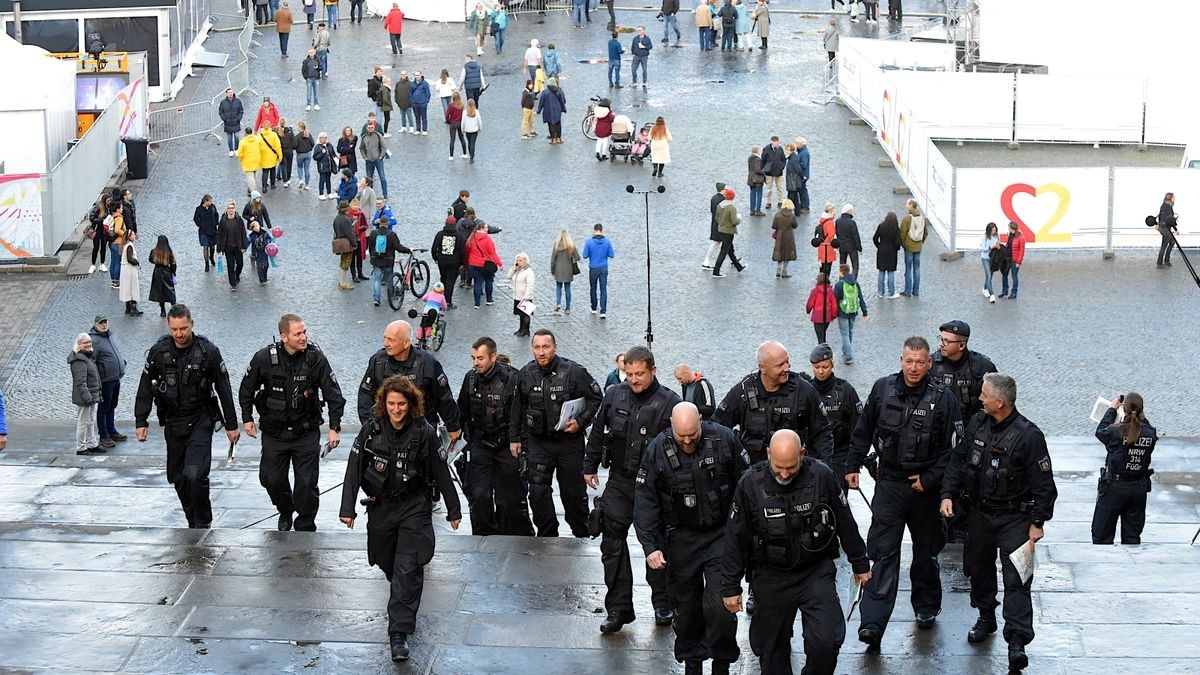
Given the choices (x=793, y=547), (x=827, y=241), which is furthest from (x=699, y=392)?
(x=827, y=241)

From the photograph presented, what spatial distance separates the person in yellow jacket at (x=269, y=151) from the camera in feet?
93.7

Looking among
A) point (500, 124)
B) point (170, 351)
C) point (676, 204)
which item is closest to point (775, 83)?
point (500, 124)

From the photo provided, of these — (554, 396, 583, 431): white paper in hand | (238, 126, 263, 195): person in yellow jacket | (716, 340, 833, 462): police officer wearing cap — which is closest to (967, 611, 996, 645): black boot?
(716, 340, 833, 462): police officer wearing cap

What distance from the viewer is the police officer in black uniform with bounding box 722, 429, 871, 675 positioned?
9180 millimetres

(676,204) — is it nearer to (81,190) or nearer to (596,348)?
(596,348)

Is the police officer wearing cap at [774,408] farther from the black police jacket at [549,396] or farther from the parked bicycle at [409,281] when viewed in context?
the parked bicycle at [409,281]

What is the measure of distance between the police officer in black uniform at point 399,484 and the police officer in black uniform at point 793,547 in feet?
6.10

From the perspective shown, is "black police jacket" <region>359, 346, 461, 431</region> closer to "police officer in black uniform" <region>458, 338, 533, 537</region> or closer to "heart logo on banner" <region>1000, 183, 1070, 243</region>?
"police officer in black uniform" <region>458, 338, 533, 537</region>

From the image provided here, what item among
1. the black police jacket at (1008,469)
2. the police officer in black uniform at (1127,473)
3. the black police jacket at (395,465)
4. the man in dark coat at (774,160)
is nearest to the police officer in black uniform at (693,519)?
the black police jacket at (395,465)

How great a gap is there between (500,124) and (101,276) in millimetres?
10389

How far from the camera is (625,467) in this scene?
419 inches

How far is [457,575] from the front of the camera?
11.4 metres

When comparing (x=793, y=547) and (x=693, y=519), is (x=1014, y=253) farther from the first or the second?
(x=793, y=547)

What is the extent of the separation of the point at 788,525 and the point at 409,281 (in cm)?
1524
